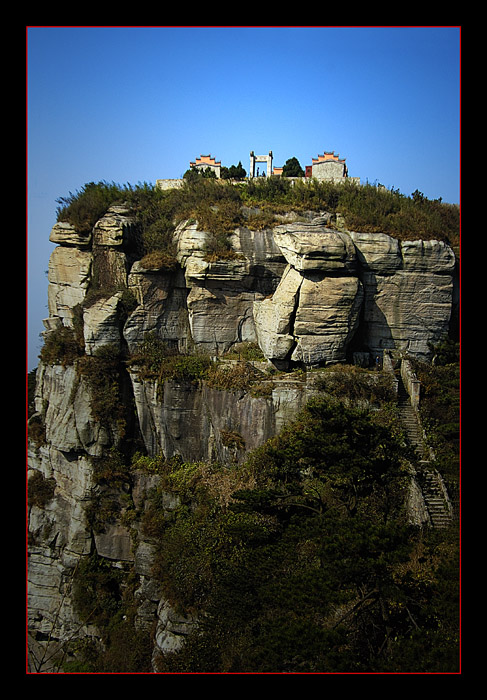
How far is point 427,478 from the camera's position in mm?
15672

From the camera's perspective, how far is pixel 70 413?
2214cm

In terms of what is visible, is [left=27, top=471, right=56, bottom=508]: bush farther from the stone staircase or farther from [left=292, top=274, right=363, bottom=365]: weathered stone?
the stone staircase

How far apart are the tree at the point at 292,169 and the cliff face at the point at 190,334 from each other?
783cm

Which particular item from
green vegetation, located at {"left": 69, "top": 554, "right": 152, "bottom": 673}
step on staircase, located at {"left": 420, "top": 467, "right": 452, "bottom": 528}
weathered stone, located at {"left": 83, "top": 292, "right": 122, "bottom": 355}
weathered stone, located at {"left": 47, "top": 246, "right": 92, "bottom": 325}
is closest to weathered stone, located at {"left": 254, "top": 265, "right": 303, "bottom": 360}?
weathered stone, located at {"left": 83, "top": 292, "right": 122, "bottom": 355}

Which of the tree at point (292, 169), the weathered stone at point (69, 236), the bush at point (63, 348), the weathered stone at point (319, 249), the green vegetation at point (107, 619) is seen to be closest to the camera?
the green vegetation at point (107, 619)

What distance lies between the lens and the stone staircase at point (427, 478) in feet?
48.1

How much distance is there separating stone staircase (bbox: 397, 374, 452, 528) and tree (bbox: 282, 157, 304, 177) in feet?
48.6

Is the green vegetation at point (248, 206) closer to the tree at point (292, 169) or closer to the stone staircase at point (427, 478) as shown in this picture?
the tree at point (292, 169)

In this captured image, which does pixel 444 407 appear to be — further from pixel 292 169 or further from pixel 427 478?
pixel 292 169

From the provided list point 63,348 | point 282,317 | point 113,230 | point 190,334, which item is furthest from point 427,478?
point 63,348

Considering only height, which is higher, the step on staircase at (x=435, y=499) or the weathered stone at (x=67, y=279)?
the weathered stone at (x=67, y=279)

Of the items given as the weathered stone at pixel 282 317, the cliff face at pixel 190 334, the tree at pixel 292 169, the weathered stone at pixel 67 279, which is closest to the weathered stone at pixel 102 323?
the cliff face at pixel 190 334

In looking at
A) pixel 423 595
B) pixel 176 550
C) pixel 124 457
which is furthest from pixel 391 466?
pixel 124 457
